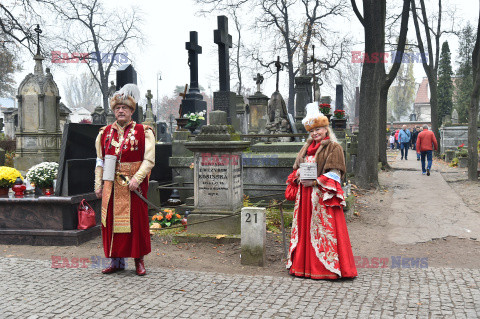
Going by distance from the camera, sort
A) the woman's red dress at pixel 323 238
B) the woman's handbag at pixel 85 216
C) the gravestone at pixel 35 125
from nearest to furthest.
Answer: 1. the woman's red dress at pixel 323 238
2. the woman's handbag at pixel 85 216
3. the gravestone at pixel 35 125

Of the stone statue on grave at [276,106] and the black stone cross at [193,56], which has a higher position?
the black stone cross at [193,56]

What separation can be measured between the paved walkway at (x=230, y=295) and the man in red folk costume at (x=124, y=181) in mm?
386

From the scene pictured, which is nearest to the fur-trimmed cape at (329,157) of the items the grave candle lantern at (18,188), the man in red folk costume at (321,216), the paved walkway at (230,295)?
the man in red folk costume at (321,216)

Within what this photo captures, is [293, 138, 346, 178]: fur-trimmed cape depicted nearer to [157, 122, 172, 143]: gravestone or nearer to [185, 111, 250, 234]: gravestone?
[185, 111, 250, 234]: gravestone

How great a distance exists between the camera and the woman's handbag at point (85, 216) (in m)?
6.95

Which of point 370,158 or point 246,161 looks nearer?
point 246,161

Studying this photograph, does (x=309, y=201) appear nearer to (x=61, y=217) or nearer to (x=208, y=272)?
(x=208, y=272)

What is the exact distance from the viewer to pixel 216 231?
712 centimetres

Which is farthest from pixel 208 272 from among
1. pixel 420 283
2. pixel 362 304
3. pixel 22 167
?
pixel 22 167

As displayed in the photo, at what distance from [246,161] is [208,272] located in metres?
4.37

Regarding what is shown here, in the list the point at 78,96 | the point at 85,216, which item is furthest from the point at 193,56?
the point at 78,96

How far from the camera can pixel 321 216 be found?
5.39 meters

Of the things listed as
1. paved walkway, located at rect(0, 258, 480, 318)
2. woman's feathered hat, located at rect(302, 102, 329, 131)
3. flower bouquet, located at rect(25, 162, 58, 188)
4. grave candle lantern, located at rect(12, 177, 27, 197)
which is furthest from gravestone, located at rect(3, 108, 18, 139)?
woman's feathered hat, located at rect(302, 102, 329, 131)

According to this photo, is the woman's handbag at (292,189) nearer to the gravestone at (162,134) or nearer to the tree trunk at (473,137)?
the tree trunk at (473,137)
